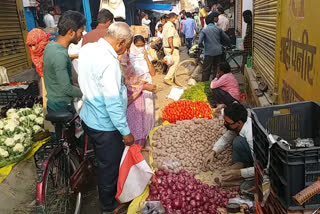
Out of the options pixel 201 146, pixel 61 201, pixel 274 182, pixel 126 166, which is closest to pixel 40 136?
pixel 61 201

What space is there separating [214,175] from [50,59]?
8.24ft

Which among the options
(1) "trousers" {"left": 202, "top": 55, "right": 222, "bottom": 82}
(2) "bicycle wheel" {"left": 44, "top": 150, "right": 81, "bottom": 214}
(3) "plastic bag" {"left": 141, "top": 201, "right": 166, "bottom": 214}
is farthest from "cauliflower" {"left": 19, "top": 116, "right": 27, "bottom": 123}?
(1) "trousers" {"left": 202, "top": 55, "right": 222, "bottom": 82}

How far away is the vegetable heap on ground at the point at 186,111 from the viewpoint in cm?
594

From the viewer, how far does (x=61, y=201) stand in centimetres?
357

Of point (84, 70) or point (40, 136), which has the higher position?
point (84, 70)

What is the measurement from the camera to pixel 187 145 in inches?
191

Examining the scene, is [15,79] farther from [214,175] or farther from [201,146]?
[214,175]

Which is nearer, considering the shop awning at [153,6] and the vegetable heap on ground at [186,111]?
the vegetable heap on ground at [186,111]

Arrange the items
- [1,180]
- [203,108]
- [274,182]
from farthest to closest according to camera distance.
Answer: [203,108] → [1,180] → [274,182]

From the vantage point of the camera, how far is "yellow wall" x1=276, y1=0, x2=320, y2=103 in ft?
9.32

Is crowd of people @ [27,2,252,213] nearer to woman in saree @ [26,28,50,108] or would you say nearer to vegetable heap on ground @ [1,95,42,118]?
woman in saree @ [26,28,50,108]

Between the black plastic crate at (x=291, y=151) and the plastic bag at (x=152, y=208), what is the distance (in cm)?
154

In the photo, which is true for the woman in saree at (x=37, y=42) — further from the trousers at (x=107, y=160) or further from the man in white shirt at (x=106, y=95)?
the trousers at (x=107, y=160)

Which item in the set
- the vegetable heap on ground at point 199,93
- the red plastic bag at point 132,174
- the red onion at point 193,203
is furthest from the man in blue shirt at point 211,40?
the red onion at point 193,203
